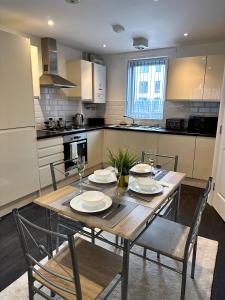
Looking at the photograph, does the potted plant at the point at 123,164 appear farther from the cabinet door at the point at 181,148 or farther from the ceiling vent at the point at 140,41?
the ceiling vent at the point at 140,41

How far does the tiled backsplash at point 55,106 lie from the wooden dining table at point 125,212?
2.23m

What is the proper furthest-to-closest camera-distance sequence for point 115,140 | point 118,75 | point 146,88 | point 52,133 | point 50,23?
point 118,75 < point 146,88 < point 115,140 < point 52,133 < point 50,23

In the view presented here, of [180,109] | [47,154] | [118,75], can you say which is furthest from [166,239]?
[118,75]

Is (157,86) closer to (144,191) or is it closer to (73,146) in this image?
(73,146)

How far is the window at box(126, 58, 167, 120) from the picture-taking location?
399cm

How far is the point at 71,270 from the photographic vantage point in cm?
121

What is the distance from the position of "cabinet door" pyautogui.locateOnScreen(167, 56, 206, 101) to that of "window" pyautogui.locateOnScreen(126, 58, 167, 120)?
1.39 ft

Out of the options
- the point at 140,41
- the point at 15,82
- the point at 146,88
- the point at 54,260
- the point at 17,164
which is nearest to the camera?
the point at 54,260

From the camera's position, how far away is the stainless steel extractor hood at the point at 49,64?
3172 mm

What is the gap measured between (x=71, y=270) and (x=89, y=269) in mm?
101

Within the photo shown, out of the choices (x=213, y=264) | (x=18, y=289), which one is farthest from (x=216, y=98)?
(x=18, y=289)

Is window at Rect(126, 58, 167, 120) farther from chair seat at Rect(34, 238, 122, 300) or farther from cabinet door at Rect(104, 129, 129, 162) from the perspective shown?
chair seat at Rect(34, 238, 122, 300)

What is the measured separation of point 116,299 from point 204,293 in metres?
0.64

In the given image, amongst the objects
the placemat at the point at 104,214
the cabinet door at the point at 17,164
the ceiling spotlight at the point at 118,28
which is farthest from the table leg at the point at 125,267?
the ceiling spotlight at the point at 118,28
